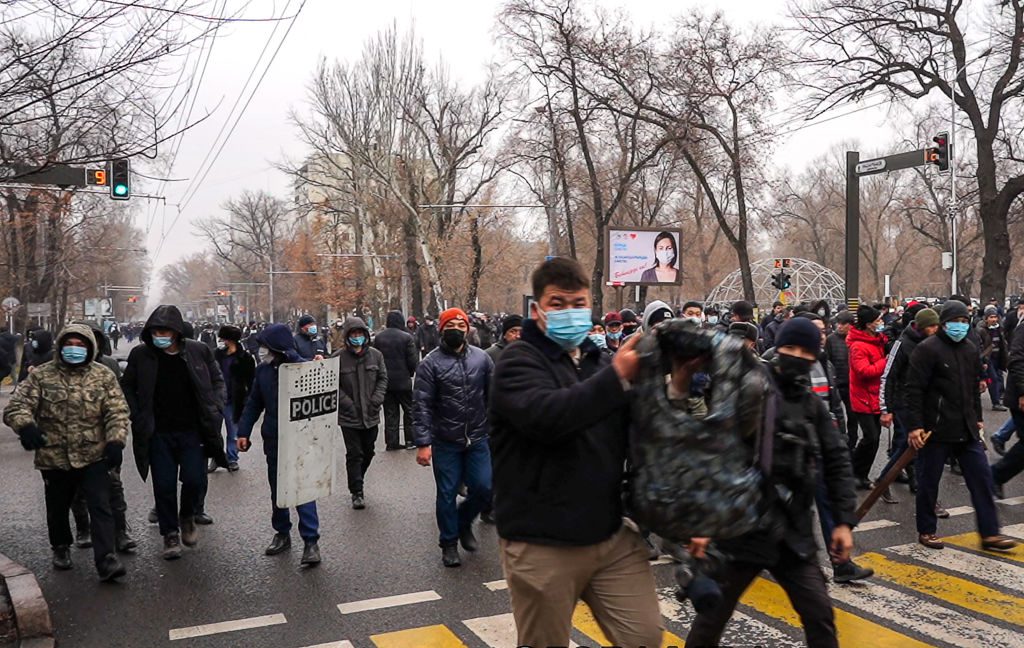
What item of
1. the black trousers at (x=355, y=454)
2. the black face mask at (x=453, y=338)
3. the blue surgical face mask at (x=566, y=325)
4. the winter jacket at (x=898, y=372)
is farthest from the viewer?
the black trousers at (x=355, y=454)

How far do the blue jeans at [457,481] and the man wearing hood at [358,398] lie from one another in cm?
191

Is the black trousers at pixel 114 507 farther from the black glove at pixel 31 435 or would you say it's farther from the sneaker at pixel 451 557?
the sneaker at pixel 451 557

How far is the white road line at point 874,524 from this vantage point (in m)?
7.13

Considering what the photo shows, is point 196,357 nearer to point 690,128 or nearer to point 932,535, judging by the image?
point 932,535

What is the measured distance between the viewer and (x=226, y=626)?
16.8ft

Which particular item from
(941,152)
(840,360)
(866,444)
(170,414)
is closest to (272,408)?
(170,414)

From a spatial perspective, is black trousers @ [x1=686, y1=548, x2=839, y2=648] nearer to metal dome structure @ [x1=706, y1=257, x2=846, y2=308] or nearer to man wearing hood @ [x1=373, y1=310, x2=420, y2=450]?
man wearing hood @ [x1=373, y1=310, x2=420, y2=450]

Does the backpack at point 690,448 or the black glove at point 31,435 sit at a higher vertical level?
the backpack at point 690,448

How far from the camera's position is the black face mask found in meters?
6.80

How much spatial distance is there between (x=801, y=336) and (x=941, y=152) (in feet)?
56.0

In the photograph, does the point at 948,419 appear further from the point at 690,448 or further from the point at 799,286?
the point at 799,286

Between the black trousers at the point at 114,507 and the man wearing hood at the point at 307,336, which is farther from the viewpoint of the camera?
the man wearing hood at the point at 307,336

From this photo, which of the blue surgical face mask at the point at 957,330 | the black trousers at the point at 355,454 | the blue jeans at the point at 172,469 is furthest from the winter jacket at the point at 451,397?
the blue surgical face mask at the point at 957,330

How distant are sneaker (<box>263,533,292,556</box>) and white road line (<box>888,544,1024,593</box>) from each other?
458 centimetres
